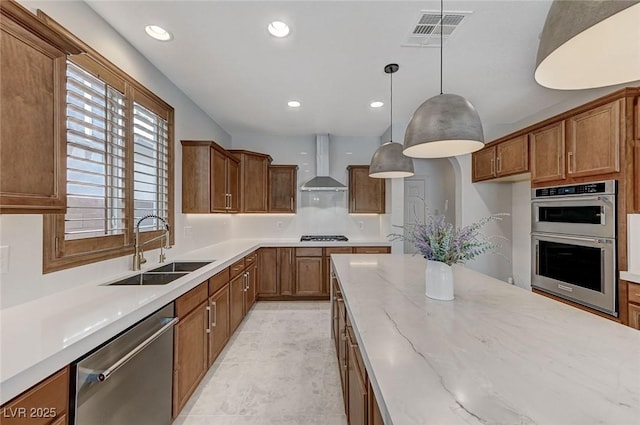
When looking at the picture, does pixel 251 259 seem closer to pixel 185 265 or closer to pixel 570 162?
pixel 185 265

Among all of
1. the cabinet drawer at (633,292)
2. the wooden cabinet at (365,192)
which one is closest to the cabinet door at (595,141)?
the cabinet drawer at (633,292)

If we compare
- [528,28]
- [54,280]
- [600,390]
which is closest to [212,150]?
[54,280]

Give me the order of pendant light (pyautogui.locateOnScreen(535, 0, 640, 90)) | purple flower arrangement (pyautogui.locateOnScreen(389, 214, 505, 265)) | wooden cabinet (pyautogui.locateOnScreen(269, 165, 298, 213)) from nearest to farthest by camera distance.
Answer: pendant light (pyautogui.locateOnScreen(535, 0, 640, 90))
purple flower arrangement (pyautogui.locateOnScreen(389, 214, 505, 265))
wooden cabinet (pyautogui.locateOnScreen(269, 165, 298, 213))

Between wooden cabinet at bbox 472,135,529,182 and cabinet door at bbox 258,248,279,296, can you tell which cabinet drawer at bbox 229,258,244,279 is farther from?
wooden cabinet at bbox 472,135,529,182

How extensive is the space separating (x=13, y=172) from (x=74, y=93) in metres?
0.90

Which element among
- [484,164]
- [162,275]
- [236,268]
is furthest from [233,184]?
[484,164]

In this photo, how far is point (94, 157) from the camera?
1.87m

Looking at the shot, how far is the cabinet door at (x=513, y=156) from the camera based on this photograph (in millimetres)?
3348

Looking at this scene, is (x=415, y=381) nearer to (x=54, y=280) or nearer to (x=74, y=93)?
(x=54, y=280)

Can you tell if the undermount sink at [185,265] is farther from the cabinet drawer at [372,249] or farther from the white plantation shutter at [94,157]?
the cabinet drawer at [372,249]

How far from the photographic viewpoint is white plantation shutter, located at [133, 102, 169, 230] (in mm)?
2372

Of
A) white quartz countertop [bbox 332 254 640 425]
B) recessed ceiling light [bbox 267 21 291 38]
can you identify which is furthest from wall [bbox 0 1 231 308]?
white quartz countertop [bbox 332 254 640 425]

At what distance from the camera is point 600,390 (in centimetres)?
75

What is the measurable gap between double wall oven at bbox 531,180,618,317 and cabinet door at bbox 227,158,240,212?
3.82m
